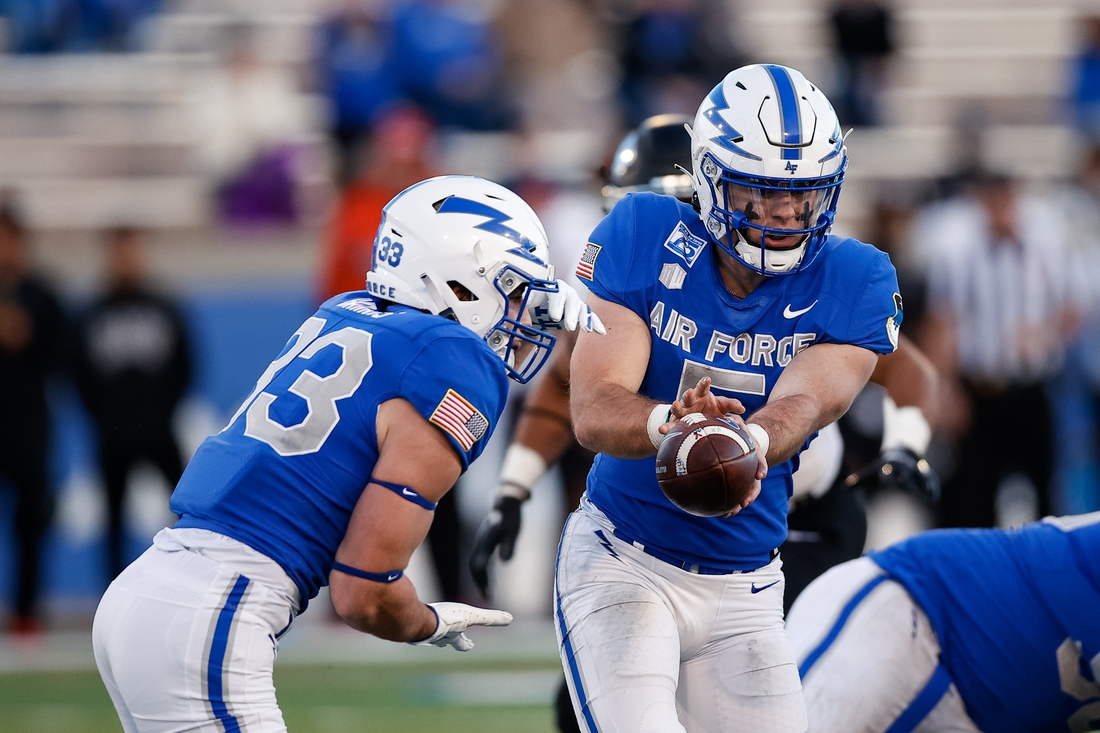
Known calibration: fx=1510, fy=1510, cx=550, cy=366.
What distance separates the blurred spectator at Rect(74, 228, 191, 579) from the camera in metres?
8.49

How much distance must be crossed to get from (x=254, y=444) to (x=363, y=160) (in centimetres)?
704

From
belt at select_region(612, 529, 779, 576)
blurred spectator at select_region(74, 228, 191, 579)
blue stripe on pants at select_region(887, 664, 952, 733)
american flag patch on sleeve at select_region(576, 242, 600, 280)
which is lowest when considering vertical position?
blurred spectator at select_region(74, 228, 191, 579)

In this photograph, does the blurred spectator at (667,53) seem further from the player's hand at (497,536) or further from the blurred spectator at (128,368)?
the player's hand at (497,536)

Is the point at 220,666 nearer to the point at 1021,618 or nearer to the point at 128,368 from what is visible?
the point at 1021,618

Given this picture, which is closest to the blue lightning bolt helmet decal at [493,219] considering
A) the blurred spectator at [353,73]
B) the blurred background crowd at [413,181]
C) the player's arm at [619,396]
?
the player's arm at [619,396]

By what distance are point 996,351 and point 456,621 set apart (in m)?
6.02

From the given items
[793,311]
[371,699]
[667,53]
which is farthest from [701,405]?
[667,53]

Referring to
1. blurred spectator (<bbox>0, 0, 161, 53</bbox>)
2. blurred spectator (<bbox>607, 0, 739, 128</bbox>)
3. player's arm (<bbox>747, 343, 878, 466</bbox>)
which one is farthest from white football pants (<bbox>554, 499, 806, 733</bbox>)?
blurred spectator (<bbox>0, 0, 161, 53</bbox>)

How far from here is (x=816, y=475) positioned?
441cm

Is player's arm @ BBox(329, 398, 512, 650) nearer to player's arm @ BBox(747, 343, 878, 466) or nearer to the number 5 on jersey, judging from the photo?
the number 5 on jersey

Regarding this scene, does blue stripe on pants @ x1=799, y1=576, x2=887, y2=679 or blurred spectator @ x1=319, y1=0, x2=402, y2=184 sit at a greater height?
blurred spectator @ x1=319, y1=0, x2=402, y2=184

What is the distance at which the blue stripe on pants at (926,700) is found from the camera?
12.6ft

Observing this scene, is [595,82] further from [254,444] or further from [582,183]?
[254,444]

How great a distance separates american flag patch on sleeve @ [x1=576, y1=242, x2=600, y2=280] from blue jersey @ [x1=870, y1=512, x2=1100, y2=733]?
1.14 metres
